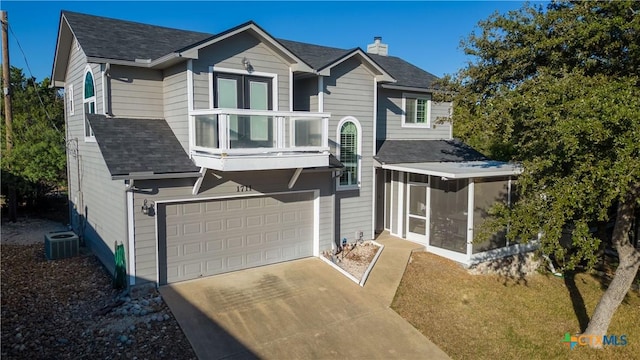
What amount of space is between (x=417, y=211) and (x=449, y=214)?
1.42 meters

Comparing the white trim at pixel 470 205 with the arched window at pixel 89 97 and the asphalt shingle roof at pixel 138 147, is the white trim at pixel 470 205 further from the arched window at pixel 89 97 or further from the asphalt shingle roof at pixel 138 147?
the arched window at pixel 89 97

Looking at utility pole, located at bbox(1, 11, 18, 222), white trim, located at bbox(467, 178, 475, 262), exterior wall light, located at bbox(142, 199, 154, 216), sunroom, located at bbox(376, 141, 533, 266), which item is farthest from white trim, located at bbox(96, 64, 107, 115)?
white trim, located at bbox(467, 178, 475, 262)

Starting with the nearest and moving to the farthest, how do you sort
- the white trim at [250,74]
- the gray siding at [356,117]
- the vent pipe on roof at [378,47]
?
the white trim at [250,74], the gray siding at [356,117], the vent pipe on roof at [378,47]

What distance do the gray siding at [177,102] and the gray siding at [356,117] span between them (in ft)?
13.7

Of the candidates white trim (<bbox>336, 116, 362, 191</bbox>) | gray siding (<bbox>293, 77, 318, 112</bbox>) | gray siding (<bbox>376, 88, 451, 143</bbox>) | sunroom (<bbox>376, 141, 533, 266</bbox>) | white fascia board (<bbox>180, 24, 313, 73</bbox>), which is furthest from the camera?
gray siding (<bbox>376, 88, 451, 143</bbox>)

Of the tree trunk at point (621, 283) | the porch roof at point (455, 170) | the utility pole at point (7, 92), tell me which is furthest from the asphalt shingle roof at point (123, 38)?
the tree trunk at point (621, 283)

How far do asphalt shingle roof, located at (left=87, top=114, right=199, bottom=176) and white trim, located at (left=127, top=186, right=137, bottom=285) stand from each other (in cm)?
52

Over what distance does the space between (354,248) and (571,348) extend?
20.1 feet

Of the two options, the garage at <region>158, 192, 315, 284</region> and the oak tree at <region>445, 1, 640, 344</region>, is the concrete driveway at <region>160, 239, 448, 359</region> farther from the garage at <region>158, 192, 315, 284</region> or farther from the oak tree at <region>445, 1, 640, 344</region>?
the oak tree at <region>445, 1, 640, 344</region>

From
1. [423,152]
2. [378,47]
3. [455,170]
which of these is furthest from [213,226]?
[378,47]

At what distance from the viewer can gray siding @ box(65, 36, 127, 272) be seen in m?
10.0

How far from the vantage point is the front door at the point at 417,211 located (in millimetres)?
13266

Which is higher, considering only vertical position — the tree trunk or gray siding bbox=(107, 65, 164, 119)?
gray siding bbox=(107, 65, 164, 119)

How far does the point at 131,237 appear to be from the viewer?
29.8 ft
